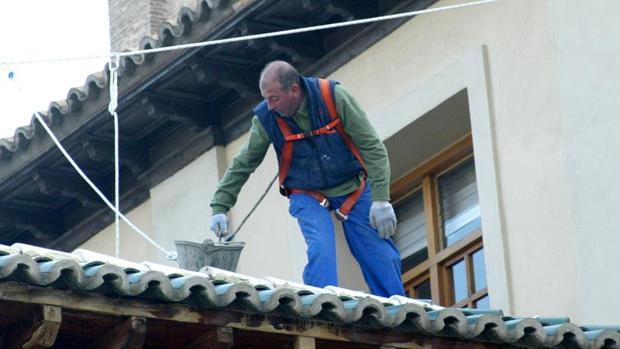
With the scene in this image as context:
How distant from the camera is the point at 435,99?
13.4 meters

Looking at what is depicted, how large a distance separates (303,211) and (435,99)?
2.02 m

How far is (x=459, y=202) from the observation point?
13578 millimetres

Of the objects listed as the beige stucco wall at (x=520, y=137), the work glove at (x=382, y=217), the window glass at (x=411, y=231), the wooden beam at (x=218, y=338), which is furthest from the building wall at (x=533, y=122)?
the wooden beam at (x=218, y=338)

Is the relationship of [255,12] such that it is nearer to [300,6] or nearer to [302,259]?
[300,6]

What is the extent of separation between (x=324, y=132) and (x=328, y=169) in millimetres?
200

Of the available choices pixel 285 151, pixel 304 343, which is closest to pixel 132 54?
pixel 285 151

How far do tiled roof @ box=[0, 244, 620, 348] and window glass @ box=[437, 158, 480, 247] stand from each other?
122 inches

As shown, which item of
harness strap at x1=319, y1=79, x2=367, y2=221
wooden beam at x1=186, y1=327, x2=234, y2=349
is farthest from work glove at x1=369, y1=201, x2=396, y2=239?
wooden beam at x1=186, y1=327, x2=234, y2=349

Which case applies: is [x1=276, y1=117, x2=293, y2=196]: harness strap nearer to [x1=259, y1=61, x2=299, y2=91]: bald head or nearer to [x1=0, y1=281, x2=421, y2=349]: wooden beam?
[x1=259, y1=61, x2=299, y2=91]: bald head

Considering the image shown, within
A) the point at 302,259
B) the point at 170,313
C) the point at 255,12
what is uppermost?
the point at 255,12

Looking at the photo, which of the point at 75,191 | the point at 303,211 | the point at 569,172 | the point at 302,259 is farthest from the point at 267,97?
the point at 75,191

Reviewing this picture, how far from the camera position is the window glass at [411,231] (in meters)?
13.8

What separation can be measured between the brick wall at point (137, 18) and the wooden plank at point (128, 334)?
9924 mm

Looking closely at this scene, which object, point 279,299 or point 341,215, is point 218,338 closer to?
point 279,299
